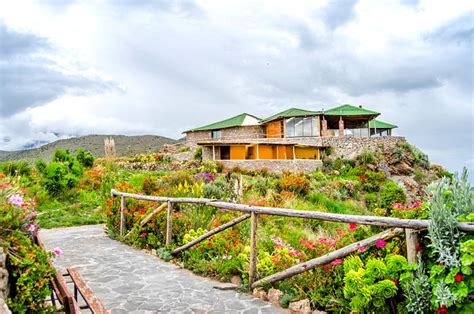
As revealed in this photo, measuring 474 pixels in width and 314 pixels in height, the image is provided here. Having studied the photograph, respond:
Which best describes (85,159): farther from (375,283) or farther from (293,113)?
(293,113)

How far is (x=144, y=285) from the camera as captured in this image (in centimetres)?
587

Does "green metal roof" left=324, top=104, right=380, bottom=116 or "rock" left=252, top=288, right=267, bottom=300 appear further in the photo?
"green metal roof" left=324, top=104, right=380, bottom=116

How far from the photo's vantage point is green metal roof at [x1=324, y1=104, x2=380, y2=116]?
38203mm

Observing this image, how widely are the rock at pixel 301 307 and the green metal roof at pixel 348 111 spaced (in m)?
34.6

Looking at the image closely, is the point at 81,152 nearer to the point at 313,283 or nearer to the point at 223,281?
the point at 223,281

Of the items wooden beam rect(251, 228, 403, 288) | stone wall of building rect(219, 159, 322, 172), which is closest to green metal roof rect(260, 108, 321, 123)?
stone wall of building rect(219, 159, 322, 172)

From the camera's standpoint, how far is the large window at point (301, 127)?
37719mm

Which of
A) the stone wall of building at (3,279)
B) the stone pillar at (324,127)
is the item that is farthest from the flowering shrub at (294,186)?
the stone wall of building at (3,279)

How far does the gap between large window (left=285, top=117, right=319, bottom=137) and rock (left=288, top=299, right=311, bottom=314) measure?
33.8 meters

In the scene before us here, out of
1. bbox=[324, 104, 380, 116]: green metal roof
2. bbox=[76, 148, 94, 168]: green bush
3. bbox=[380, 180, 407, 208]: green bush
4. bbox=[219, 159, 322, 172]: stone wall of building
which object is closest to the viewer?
bbox=[380, 180, 407, 208]: green bush

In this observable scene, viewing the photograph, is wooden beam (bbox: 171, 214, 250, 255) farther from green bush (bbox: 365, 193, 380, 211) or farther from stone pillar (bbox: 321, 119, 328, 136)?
stone pillar (bbox: 321, 119, 328, 136)

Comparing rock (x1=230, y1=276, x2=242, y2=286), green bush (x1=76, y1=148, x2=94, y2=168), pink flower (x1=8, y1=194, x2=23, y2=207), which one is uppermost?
green bush (x1=76, y1=148, x2=94, y2=168)

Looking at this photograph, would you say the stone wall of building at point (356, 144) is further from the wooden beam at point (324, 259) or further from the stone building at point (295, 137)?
the wooden beam at point (324, 259)

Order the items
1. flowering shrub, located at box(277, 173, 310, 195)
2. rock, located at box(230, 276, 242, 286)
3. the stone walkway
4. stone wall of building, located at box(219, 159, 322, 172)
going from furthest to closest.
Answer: stone wall of building, located at box(219, 159, 322, 172) < flowering shrub, located at box(277, 173, 310, 195) < rock, located at box(230, 276, 242, 286) < the stone walkway
